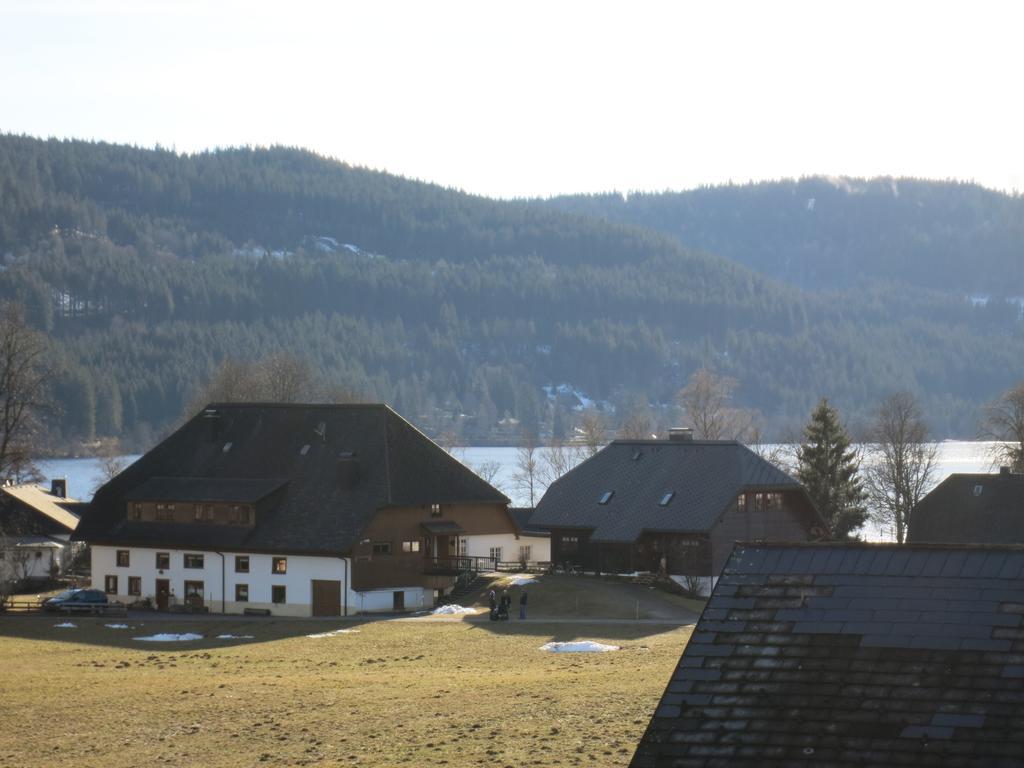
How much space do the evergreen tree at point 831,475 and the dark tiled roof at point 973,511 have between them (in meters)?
4.03

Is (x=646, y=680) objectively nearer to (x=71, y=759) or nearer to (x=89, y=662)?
(x=71, y=759)

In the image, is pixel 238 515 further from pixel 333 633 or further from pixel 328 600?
pixel 333 633

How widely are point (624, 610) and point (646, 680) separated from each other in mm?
26330

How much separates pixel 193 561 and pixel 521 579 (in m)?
14.7

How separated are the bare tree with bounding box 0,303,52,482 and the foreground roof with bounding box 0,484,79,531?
52.7 feet

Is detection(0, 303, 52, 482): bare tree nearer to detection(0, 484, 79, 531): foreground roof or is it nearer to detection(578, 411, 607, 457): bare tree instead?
detection(0, 484, 79, 531): foreground roof

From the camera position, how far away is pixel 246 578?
232 feet

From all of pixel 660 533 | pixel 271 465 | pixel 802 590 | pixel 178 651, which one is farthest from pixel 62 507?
pixel 802 590

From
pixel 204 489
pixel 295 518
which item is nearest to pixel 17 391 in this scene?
pixel 204 489

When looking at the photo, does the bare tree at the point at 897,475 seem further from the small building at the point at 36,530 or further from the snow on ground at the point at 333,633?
the small building at the point at 36,530

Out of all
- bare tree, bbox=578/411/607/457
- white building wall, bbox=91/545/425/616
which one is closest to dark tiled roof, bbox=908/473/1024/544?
white building wall, bbox=91/545/425/616

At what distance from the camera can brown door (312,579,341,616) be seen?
68562 mm

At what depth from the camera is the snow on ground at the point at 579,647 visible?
48.8 m

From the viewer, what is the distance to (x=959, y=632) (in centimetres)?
1764
